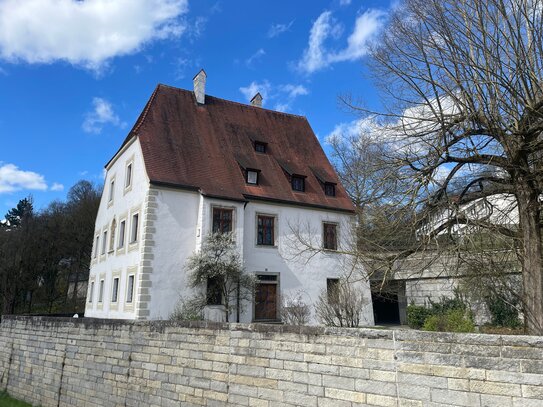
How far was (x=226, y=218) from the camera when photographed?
1897 cm

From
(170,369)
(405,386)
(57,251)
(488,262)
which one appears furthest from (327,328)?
(57,251)

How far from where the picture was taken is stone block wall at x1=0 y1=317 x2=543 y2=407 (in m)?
4.48

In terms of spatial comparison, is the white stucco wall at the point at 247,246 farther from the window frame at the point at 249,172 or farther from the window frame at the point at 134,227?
the window frame at the point at 134,227

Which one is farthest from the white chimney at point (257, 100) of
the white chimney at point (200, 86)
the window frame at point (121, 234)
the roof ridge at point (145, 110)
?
the window frame at point (121, 234)

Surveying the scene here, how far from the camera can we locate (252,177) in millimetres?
20984

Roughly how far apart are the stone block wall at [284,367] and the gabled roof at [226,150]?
9.09 m

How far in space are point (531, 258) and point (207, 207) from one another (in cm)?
1291

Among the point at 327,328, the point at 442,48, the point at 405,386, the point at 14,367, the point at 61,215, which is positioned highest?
the point at 61,215

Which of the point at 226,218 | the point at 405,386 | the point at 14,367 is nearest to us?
the point at 405,386

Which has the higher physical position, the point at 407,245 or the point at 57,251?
the point at 57,251

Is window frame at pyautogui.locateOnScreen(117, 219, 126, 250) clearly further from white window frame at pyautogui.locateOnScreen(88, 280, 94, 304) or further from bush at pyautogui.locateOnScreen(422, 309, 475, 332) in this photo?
bush at pyautogui.locateOnScreen(422, 309, 475, 332)

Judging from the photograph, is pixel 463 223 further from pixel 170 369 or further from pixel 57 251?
pixel 57 251

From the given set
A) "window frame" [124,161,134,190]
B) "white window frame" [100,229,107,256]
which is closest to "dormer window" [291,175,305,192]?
"window frame" [124,161,134,190]

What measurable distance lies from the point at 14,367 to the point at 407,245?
44.4ft
